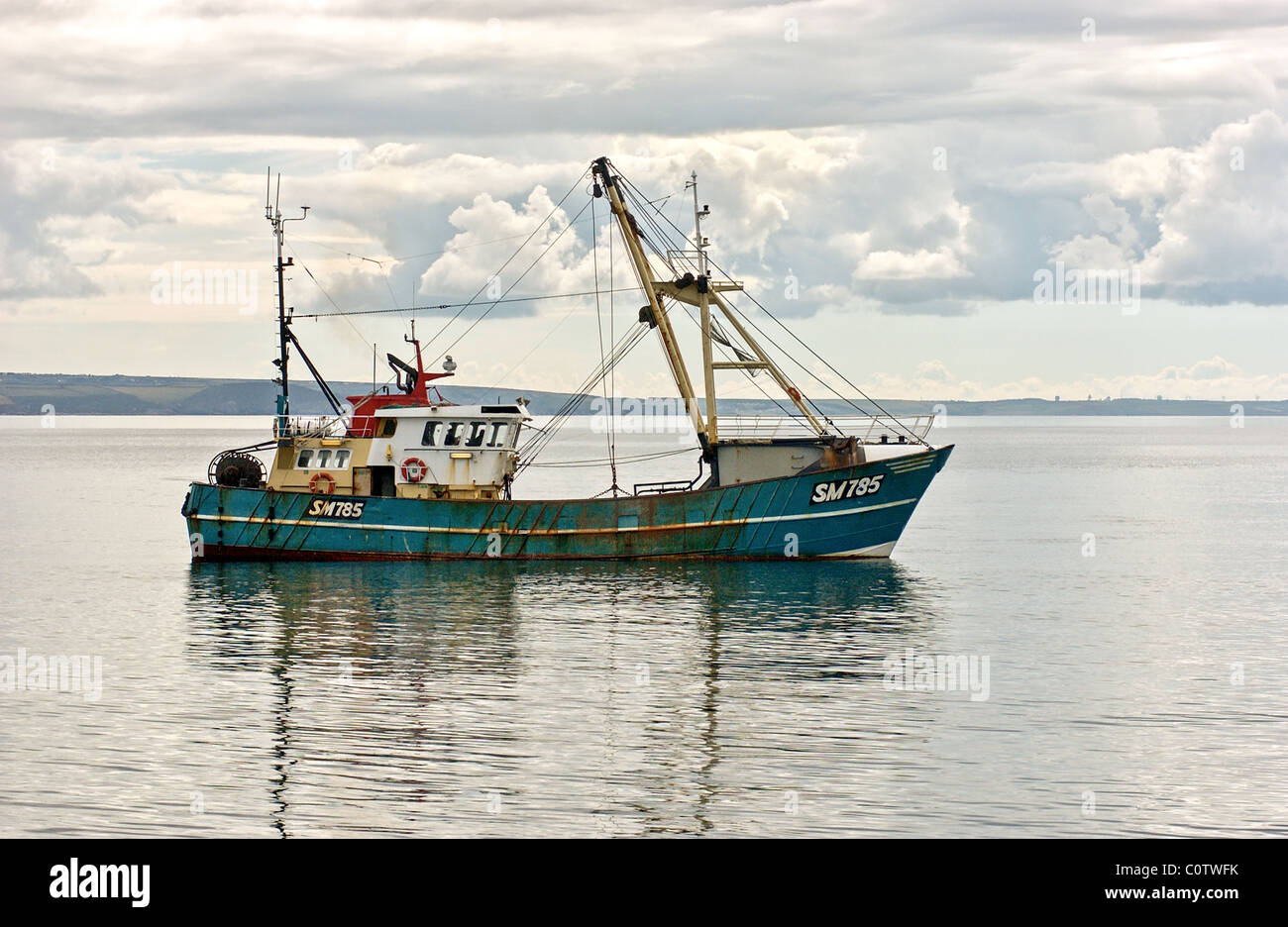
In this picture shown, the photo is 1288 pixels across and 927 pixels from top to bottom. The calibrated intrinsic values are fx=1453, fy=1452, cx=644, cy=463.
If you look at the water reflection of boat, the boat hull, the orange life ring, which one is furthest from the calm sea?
the orange life ring

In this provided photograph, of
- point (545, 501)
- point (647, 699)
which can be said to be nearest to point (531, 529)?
point (545, 501)

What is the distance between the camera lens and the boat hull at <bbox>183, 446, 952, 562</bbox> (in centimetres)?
4625

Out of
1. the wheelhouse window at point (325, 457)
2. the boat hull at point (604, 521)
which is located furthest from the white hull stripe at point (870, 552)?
the wheelhouse window at point (325, 457)

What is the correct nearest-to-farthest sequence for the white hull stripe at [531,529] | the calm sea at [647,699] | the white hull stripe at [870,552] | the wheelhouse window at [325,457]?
1. the calm sea at [647,699]
2. the white hull stripe at [531,529]
3. the white hull stripe at [870,552]
4. the wheelhouse window at [325,457]

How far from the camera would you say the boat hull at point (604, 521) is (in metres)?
46.2

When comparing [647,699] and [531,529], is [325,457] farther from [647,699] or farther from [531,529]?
[647,699]

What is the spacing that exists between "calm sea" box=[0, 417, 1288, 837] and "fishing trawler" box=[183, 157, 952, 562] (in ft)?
3.16

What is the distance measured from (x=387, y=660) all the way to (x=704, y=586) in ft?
44.8

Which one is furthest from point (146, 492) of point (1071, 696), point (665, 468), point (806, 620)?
point (1071, 696)

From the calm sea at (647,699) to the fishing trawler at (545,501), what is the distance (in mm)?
963

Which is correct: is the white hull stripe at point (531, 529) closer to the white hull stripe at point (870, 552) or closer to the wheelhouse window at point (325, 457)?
the white hull stripe at point (870, 552)
